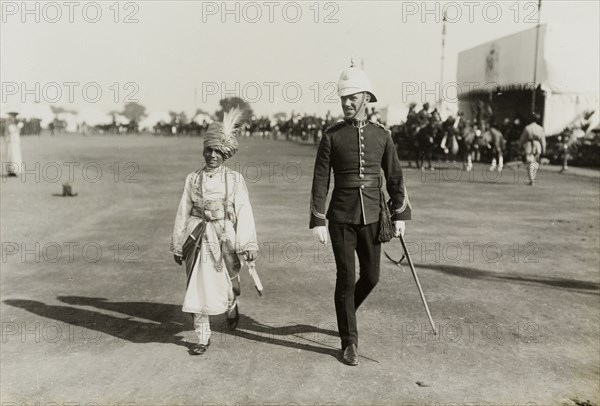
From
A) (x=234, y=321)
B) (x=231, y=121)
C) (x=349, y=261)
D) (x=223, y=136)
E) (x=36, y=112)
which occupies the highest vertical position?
(x=36, y=112)

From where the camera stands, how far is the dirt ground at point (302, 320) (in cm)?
469

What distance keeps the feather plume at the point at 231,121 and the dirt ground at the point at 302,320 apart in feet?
5.64

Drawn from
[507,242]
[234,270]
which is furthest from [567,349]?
[507,242]

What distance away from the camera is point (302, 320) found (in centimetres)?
629

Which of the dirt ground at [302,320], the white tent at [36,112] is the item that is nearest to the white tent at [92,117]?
the white tent at [36,112]

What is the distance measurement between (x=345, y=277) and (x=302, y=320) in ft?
4.13

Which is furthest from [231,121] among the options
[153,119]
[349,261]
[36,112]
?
[153,119]

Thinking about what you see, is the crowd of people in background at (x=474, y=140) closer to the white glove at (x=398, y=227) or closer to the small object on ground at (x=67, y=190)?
the small object on ground at (x=67, y=190)

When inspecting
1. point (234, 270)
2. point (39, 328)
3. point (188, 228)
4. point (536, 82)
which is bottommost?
point (39, 328)

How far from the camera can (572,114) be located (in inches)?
1195

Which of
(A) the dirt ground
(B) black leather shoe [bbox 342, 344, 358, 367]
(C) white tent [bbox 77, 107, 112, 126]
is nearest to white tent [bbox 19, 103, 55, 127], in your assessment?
(C) white tent [bbox 77, 107, 112, 126]

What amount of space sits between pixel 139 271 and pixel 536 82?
25.8 metres

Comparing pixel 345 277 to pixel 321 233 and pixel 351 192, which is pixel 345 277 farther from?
pixel 351 192

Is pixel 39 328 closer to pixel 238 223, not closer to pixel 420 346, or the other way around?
pixel 238 223
